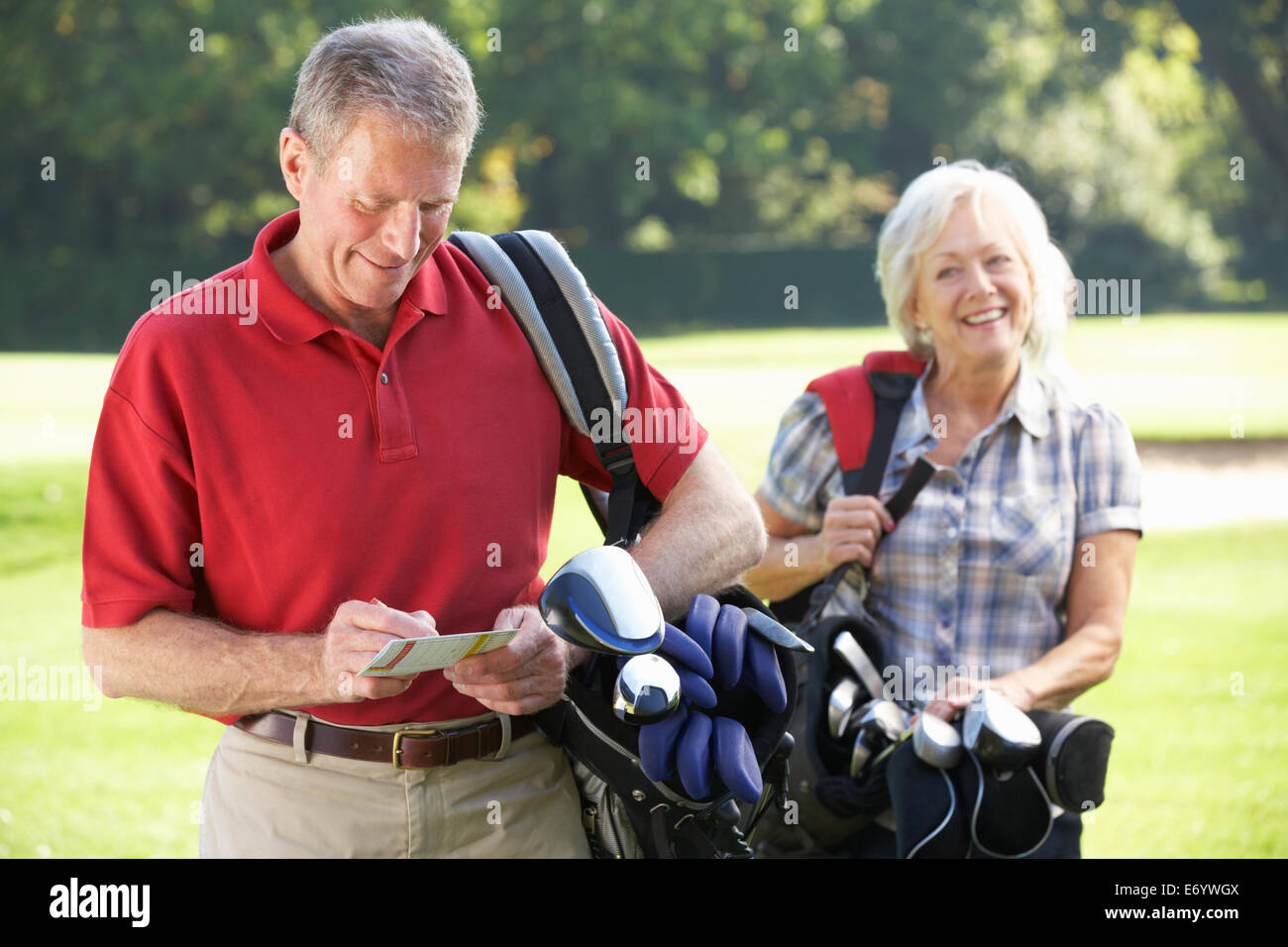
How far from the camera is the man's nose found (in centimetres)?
231

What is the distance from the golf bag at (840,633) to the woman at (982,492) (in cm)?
A: 4

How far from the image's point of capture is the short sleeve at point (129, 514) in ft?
7.42

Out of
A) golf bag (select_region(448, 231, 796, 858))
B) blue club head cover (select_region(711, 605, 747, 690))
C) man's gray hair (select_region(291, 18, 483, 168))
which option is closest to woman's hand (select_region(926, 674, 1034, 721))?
golf bag (select_region(448, 231, 796, 858))

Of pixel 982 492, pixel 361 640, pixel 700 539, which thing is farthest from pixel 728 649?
pixel 982 492

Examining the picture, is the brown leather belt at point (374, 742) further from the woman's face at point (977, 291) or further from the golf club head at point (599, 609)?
the woman's face at point (977, 291)

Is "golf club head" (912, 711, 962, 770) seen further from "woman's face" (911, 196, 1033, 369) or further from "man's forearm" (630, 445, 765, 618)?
"woman's face" (911, 196, 1033, 369)

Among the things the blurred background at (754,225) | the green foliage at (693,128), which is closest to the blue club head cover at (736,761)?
the blurred background at (754,225)

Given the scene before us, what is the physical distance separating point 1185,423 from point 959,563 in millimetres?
15871

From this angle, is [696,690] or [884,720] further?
[884,720]

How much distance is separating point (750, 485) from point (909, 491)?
35.6 ft

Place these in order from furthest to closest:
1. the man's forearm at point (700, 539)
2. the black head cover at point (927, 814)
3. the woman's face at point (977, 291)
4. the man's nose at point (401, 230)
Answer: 1. the woman's face at point (977, 291)
2. the black head cover at point (927, 814)
3. the man's forearm at point (700, 539)
4. the man's nose at point (401, 230)

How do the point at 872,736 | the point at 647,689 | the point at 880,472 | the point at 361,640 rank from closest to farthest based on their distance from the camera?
the point at 361,640 → the point at 647,689 → the point at 872,736 → the point at 880,472

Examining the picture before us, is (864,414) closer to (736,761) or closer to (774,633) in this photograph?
(774,633)

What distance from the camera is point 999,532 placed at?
11.1 feet
